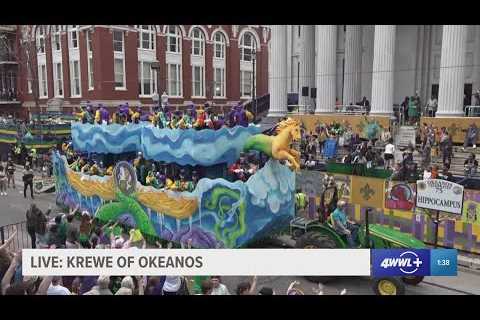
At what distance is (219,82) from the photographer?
29.2ft

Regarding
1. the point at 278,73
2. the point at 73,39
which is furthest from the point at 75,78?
the point at 278,73

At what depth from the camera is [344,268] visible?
5371 millimetres

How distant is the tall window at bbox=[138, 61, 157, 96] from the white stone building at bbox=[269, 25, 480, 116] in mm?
2752

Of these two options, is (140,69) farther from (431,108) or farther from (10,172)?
(431,108)

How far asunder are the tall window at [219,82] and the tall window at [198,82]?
272 mm

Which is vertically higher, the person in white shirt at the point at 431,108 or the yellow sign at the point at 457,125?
the person in white shirt at the point at 431,108

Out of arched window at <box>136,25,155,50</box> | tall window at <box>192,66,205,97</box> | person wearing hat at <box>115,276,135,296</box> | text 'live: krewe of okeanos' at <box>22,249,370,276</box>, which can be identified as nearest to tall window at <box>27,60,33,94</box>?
arched window at <box>136,25,155,50</box>

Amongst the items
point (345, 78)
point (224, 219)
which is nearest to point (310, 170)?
point (224, 219)

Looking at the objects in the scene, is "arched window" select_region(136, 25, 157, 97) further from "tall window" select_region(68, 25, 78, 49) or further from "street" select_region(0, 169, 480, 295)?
"street" select_region(0, 169, 480, 295)

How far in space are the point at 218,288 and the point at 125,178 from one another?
325 centimetres

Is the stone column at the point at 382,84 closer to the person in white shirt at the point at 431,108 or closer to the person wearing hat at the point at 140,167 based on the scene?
the person in white shirt at the point at 431,108

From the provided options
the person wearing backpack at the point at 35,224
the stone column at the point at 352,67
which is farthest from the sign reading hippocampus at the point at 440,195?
the stone column at the point at 352,67

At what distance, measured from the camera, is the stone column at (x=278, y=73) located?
9094 mm
